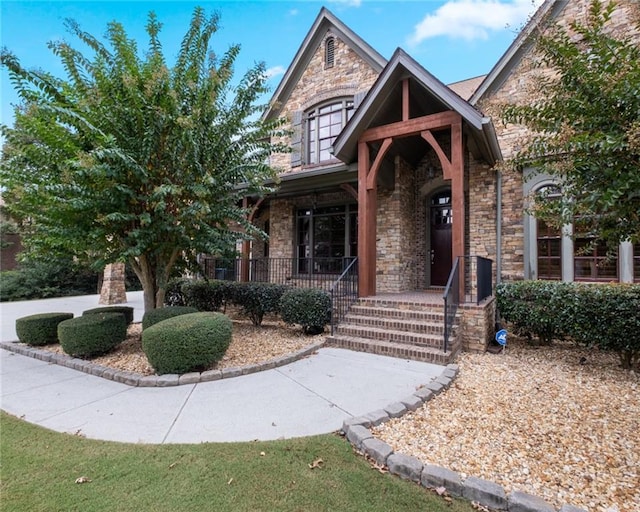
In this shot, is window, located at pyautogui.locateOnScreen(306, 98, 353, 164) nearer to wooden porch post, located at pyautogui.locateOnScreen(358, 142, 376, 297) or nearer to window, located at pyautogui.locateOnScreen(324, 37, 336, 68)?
window, located at pyautogui.locateOnScreen(324, 37, 336, 68)

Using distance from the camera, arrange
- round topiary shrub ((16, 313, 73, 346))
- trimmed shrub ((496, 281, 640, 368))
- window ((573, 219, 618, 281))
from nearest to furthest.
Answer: trimmed shrub ((496, 281, 640, 368))
round topiary shrub ((16, 313, 73, 346))
window ((573, 219, 618, 281))

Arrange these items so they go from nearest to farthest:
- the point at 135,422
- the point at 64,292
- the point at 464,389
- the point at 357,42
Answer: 1. the point at 135,422
2. the point at 464,389
3. the point at 357,42
4. the point at 64,292

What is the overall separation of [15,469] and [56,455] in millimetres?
263

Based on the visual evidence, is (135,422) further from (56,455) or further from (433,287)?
(433,287)

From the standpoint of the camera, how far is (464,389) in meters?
4.45

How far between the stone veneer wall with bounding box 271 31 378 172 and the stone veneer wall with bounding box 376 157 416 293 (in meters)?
3.24

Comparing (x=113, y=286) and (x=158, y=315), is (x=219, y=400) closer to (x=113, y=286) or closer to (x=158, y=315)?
(x=158, y=315)

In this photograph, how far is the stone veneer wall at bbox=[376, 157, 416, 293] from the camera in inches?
351

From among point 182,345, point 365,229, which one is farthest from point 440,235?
point 182,345

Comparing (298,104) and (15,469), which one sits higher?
(298,104)

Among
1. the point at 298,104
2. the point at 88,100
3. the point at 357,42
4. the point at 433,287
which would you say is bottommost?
the point at 433,287

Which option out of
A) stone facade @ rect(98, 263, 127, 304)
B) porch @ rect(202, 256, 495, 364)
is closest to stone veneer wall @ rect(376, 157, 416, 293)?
porch @ rect(202, 256, 495, 364)

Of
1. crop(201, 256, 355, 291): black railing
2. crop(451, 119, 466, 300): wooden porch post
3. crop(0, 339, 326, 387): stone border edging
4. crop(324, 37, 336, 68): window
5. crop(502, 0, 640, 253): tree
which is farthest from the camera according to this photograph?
crop(324, 37, 336, 68): window

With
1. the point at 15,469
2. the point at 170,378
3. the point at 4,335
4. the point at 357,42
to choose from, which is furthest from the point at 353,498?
the point at 357,42
